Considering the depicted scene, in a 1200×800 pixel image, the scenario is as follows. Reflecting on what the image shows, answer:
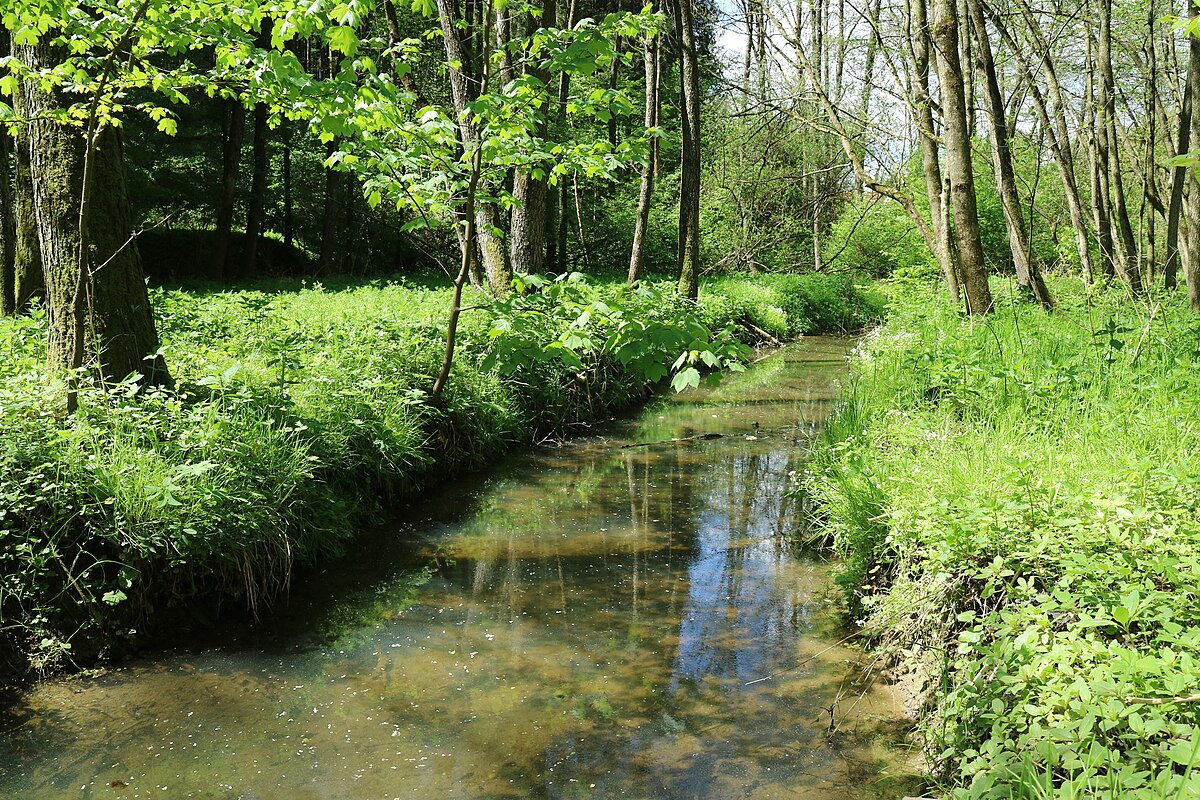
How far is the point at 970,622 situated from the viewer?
144 inches

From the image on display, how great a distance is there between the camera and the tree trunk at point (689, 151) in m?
14.2

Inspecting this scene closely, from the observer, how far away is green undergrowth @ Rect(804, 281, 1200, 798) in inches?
98.4

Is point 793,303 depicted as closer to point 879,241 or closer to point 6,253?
point 879,241

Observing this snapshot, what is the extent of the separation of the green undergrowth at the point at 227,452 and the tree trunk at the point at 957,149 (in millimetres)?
4312

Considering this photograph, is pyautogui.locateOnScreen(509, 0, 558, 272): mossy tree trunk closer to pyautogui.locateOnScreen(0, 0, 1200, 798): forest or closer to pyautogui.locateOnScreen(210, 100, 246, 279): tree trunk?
pyautogui.locateOnScreen(0, 0, 1200, 798): forest

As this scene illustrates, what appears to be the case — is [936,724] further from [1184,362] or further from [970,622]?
[1184,362]

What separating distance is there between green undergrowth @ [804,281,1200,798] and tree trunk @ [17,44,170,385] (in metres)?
4.71

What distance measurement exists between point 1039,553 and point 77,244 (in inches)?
222

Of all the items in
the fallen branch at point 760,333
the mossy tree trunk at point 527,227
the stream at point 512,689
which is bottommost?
the stream at point 512,689

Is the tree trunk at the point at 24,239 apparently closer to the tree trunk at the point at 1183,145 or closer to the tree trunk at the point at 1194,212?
the tree trunk at the point at 1194,212

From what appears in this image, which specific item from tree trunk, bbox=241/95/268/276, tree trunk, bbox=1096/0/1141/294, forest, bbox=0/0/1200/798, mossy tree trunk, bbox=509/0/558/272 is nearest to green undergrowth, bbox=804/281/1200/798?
forest, bbox=0/0/1200/798

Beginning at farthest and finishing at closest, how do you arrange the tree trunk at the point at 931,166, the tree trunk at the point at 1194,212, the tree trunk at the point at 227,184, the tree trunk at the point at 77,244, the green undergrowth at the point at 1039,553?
1. the tree trunk at the point at 227,184
2. the tree trunk at the point at 931,166
3. the tree trunk at the point at 1194,212
4. the tree trunk at the point at 77,244
5. the green undergrowth at the point at 1039,553

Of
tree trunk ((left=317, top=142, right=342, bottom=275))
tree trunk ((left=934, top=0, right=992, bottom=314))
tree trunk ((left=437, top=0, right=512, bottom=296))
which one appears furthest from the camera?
A: tree trunk ((left=317, top=142, right=342, bottom=275))

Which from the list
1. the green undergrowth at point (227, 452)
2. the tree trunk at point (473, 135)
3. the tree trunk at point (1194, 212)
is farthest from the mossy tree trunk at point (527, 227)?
the tree trunk at point (1194, 212)
